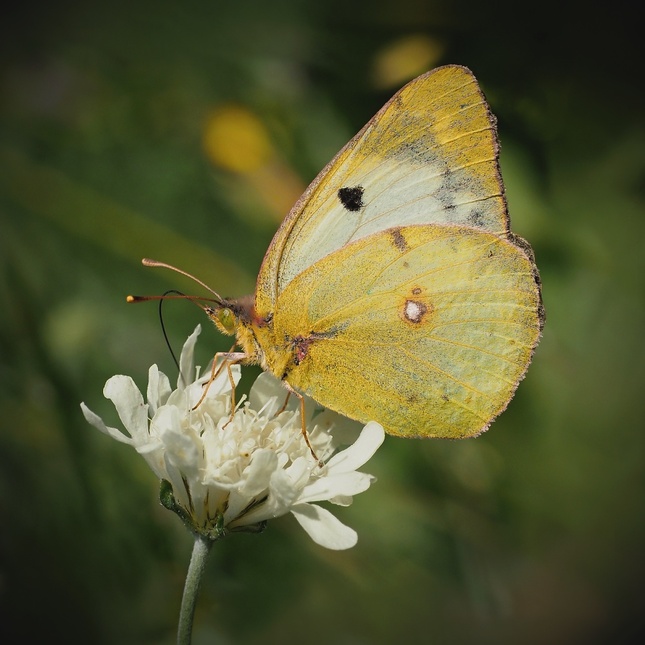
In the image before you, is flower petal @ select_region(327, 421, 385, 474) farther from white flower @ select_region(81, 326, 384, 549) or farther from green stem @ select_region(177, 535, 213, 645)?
green stem @ select_region(177, 535, 213, 645)

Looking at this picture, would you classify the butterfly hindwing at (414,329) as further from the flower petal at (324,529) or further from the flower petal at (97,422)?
the flower petal at (97,422)

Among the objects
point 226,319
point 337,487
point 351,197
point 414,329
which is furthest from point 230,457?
point 351,197

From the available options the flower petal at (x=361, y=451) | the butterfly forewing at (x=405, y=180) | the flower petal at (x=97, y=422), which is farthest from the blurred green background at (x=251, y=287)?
the flower petal at (x=97, y=422)

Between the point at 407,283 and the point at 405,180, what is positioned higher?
the point at 405,180

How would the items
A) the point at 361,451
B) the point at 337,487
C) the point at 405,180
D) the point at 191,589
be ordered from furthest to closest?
the point at 405,180 → the point at 361,451 → the point at 337,487 → the point at 191,589

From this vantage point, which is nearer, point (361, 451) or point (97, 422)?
point (97, 422)

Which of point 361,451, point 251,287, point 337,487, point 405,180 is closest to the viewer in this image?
point 337,487

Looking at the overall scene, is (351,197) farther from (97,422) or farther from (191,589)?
(191,589)
